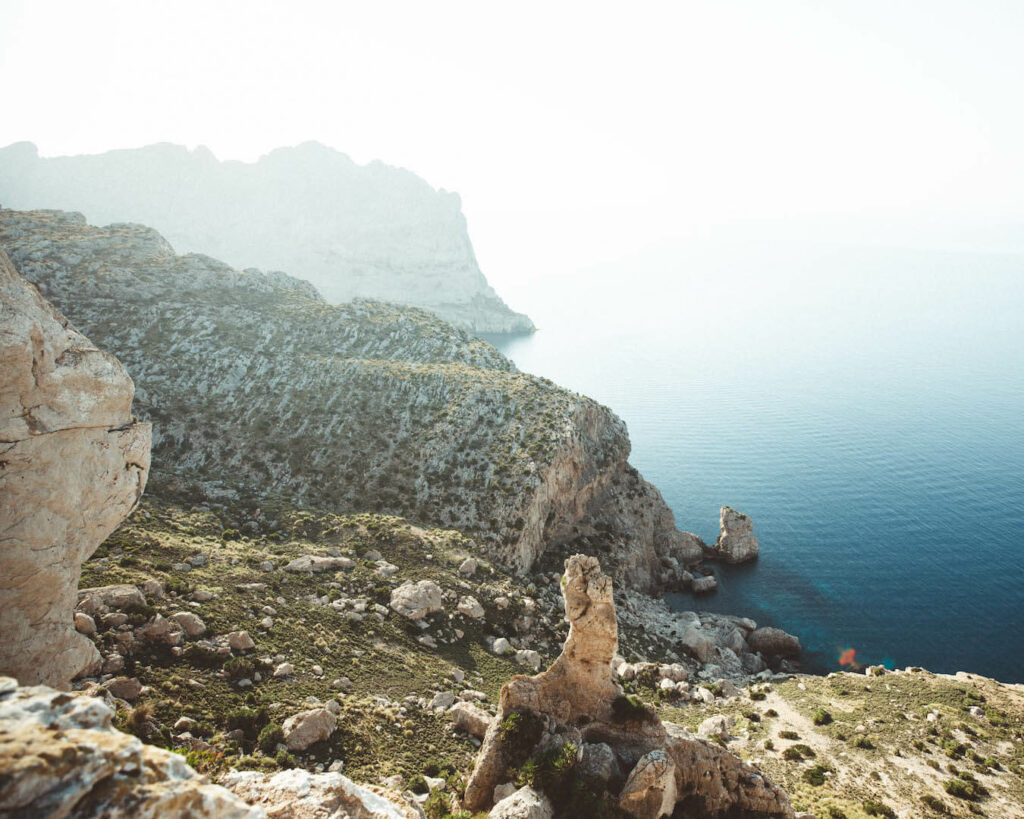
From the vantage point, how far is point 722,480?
9500 cm

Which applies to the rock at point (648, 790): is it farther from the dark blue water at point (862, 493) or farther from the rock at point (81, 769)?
the dark blue water at point (862, 493)

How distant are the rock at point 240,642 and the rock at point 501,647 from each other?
58.0 ft

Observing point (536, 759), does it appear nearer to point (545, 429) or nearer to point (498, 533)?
point (498, 533)

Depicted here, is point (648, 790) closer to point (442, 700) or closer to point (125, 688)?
point (442, 700)

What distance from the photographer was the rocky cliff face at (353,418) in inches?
2259

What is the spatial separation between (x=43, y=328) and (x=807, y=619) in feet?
234

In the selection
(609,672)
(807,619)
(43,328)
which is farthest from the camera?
(807,619)

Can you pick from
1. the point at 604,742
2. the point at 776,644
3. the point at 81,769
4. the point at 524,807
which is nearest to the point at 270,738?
the point at 524,807

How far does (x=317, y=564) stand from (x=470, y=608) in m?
12.7

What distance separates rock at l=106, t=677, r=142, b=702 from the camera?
22.9 meters

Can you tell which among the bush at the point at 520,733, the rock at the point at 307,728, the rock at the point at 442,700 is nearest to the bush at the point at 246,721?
the rock at the point at 307,728

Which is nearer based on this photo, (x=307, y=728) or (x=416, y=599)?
(x=307, y=728)

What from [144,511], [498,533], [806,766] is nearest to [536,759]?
[806,766]

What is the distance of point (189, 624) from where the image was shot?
94.9 ft
